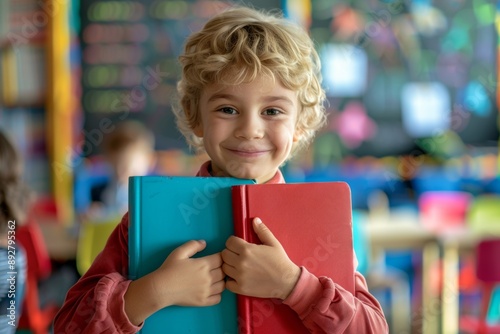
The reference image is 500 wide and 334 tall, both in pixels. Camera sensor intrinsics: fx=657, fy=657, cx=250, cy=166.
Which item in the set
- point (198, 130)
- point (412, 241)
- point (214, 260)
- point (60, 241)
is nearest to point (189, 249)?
point (214, 260)

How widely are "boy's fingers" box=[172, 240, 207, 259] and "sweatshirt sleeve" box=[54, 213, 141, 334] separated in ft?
0.31

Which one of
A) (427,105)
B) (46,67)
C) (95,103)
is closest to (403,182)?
(427,105)

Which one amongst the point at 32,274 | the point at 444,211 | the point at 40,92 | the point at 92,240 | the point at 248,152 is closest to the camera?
the point at 248,152

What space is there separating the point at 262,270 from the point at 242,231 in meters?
0.07

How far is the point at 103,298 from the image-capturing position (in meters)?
0.99

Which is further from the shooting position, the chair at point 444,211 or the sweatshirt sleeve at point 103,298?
the chair at point 444,211

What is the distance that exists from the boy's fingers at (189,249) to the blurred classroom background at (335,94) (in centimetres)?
363

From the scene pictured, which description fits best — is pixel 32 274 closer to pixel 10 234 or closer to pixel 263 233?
pixel 10 234

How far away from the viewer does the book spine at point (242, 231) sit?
1.02 meters

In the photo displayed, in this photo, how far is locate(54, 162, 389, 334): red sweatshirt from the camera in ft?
3.26

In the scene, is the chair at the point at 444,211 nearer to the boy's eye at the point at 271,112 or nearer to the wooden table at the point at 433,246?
the wooden table at the point at 433,246

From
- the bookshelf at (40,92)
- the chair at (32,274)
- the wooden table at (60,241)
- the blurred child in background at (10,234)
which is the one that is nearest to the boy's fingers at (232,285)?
the blurred child in background at (10,234)

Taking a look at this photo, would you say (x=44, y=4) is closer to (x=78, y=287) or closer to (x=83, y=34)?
(x=83, y=34)

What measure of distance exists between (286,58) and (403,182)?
3842 millimetres
